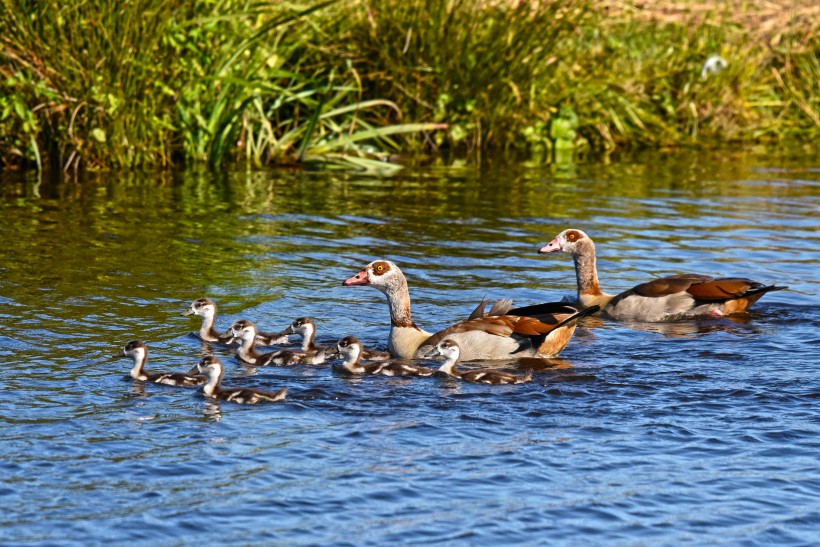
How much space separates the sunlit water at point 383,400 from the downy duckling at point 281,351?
111 mm

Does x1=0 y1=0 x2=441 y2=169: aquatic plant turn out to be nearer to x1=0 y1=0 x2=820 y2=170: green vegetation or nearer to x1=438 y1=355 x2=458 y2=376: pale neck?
x1=0 y1=0 x2=820 y2=170: green vegetation

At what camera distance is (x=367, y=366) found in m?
9.43

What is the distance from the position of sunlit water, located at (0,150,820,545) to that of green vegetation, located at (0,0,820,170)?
5.06ft

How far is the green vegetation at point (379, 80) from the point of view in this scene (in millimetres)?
16688

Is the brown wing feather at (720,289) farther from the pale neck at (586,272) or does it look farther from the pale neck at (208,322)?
the pale neck at (208,322)

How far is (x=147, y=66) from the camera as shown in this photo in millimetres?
16781

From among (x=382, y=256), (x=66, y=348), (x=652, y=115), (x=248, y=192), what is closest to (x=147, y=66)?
(x=248, y=192)

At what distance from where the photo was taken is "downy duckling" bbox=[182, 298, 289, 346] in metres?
10.3

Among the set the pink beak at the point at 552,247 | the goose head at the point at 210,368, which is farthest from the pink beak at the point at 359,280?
the pink beak at the point at 552,247

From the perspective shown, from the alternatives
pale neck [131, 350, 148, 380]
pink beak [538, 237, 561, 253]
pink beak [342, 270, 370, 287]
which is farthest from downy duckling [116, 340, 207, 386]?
pink beak [538, 237, 561, 253]

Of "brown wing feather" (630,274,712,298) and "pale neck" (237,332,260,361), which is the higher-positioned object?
"brown wing feather" (630,274,712,298)

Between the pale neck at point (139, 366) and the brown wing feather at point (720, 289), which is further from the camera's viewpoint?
the brown wing feather at point (720, 289)

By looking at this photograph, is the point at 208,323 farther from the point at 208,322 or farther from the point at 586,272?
the point at 586,272

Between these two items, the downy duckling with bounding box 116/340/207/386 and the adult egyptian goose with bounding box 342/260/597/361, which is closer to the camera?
the downy duckling with bounding box 116/340/207/386
